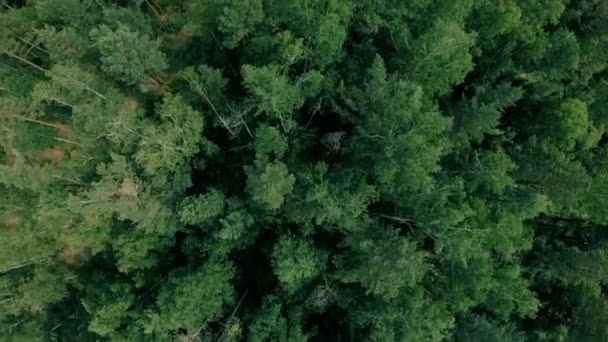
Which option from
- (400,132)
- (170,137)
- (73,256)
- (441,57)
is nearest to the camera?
(400,132)

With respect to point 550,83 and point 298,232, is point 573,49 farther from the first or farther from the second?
point 298,232

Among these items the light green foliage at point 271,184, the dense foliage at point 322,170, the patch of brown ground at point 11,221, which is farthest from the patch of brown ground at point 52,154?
the light green foliage at point 271,184

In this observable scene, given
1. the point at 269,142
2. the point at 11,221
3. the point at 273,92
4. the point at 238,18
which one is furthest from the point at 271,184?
the point at 11,221

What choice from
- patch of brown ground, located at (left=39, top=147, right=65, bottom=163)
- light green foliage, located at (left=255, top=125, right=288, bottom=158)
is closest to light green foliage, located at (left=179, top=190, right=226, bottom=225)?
light green foliage, located at (left=255, top=125, right=288, bottom=158)

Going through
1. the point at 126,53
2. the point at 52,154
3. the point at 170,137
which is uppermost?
the point at 126,53

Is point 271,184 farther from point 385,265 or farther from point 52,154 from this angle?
point 52,154

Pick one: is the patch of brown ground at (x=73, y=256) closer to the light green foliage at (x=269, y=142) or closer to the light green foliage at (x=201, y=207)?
the light green foliage at (x=201, y=207)
